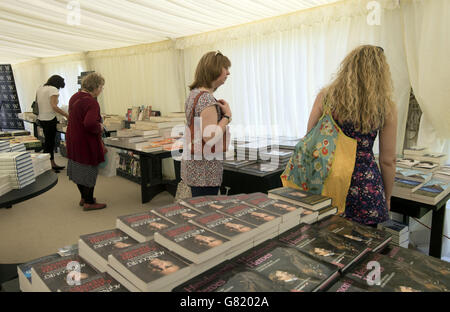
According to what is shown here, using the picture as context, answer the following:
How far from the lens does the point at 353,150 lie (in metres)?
1.45

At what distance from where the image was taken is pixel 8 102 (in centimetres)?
877

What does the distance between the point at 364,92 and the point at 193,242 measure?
3.66ft

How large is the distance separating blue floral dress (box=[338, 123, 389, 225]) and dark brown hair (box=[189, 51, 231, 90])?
0.86 metres

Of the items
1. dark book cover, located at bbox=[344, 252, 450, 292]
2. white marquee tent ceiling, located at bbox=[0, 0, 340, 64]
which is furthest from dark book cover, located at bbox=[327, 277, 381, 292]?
white marquee tent ceiling, located at bbox=[0, 0, 340, 64]

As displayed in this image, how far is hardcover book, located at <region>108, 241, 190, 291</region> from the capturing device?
718 mm

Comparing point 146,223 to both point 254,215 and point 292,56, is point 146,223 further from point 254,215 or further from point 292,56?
point 292,56

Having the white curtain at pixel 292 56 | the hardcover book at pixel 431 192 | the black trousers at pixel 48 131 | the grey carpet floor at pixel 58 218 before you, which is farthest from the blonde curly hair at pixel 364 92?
the black trousers at pixel 48 131

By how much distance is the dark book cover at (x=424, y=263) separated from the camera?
2.66 feet

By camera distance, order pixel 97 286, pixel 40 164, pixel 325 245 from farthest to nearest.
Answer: pixel 40 164 → pixel 325 245 → pixel 97 286

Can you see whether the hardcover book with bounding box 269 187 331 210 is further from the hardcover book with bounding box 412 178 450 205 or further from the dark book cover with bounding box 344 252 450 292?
the hardcover book with bounding box 412 178 450 205

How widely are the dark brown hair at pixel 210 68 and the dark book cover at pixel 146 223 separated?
108 centimetres

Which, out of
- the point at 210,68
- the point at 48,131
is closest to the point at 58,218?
the point at 48,131

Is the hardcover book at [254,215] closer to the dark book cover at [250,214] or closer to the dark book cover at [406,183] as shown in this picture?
the dark book cover at [250,214]

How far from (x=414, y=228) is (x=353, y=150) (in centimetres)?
185
